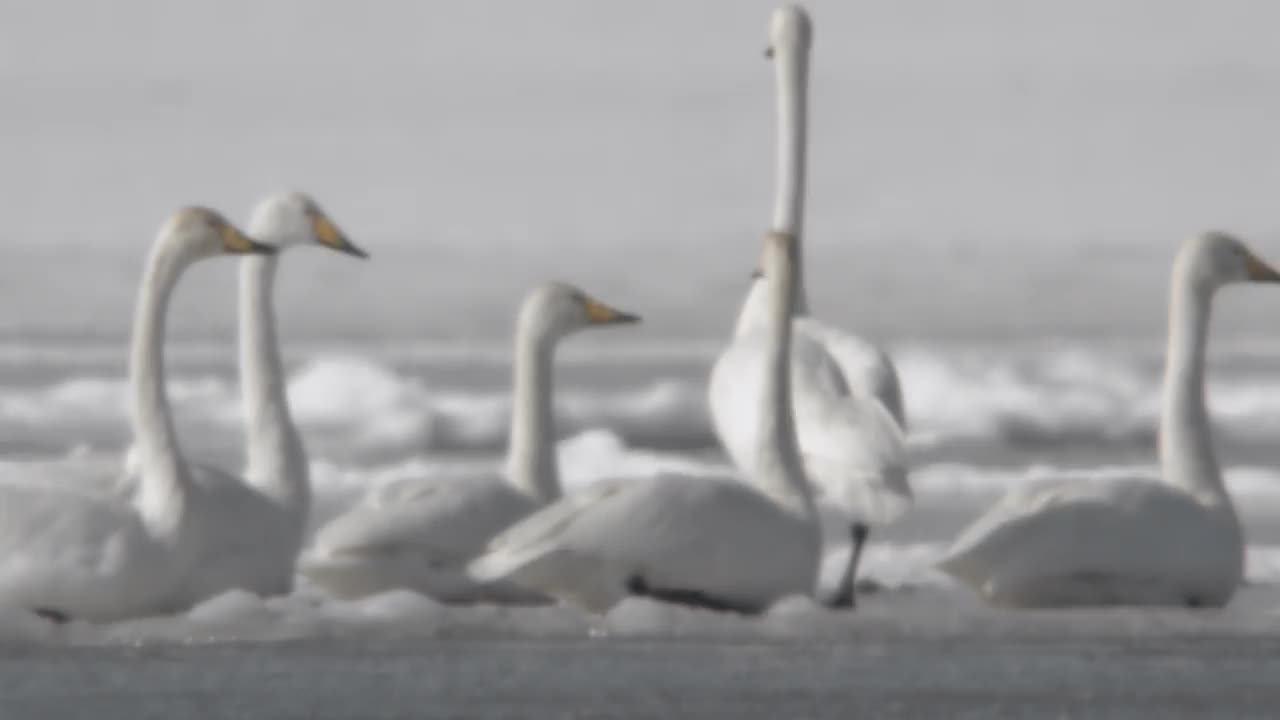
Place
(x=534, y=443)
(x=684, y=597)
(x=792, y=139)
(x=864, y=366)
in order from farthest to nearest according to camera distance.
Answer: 1. (x=792, y=139)
2. (x=864, y=366)
3. (x=534, y=443)
4. (x=684, y=597)

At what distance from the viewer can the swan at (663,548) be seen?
9.13 meters

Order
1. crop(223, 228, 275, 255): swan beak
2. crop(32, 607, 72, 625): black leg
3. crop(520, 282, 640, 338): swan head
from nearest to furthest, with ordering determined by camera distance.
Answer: crop(32, 607, 72, 625): black leg < crop(223, 228, 275, 255): swan beak < crop(520, 282, 640, 338): swan head

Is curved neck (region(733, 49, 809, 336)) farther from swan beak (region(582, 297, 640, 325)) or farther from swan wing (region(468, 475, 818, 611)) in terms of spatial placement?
swan wing (region(468, 475, 818, 611))

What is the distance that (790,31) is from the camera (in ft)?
42.4

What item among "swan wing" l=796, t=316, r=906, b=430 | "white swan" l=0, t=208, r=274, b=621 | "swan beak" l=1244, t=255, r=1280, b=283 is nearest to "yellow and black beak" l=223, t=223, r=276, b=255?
"white swan" l=0, t=208, r=274, b=621

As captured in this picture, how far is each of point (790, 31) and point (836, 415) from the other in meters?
2.63

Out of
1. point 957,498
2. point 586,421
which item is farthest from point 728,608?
point 586,421

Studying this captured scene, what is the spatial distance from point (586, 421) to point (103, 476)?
7.72 meters

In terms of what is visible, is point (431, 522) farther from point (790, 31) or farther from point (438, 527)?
point (790, 31)

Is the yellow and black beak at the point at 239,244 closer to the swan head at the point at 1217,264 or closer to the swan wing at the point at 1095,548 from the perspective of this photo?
the swan wing at the point at 1095,548

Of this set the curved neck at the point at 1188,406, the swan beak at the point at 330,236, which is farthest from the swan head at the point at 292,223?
the curved neck at the point at 1188,406

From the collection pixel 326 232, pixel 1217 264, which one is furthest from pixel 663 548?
pixel 1217 264

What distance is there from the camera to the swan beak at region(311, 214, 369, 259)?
10.8m

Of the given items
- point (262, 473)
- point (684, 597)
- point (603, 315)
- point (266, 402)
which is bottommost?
point (684, 597)
